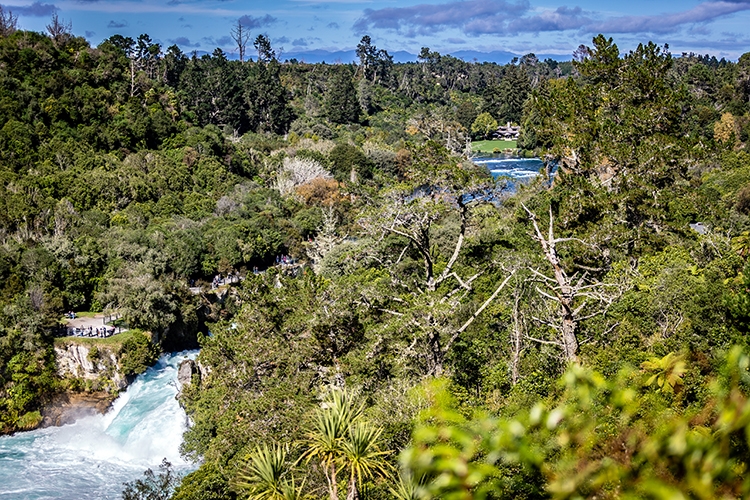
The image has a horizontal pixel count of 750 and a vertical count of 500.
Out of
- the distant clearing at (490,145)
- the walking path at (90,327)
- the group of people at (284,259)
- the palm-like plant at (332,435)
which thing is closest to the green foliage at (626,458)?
the palm-like plant at (332,435)

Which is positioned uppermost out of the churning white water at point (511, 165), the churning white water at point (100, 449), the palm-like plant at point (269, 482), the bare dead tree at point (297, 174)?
the bare dead tree at point (297, 174)

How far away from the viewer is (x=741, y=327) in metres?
10.5

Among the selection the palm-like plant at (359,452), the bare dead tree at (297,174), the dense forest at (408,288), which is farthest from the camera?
the bare dead tree at (297,174)

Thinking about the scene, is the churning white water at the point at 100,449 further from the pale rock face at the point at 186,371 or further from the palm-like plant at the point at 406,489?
the palm-like plant at the point at 406,489

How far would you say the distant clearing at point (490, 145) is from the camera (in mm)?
68044

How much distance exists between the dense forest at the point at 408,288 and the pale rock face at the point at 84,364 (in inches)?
25.9

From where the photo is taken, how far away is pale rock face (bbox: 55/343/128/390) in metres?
21.7

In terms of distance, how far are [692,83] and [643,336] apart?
6116 cm

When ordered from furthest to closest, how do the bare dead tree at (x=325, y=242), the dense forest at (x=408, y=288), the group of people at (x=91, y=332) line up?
1. the bare dead tree at (x=325, y=242)
2. the group of people at (x=91, y=332)
3. the dense forest at (x=408, y=288)

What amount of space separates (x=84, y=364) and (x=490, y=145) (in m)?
56.2

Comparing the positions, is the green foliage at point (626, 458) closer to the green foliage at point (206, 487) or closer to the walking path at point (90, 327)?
the green foliage at point (206, 487)

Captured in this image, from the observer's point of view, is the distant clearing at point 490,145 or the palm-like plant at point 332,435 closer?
the palm-like plant at point 332,435

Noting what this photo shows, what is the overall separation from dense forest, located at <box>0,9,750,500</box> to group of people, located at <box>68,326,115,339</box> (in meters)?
0.78

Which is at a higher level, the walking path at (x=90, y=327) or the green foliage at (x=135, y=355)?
the walking path at (x=90, y=327)
